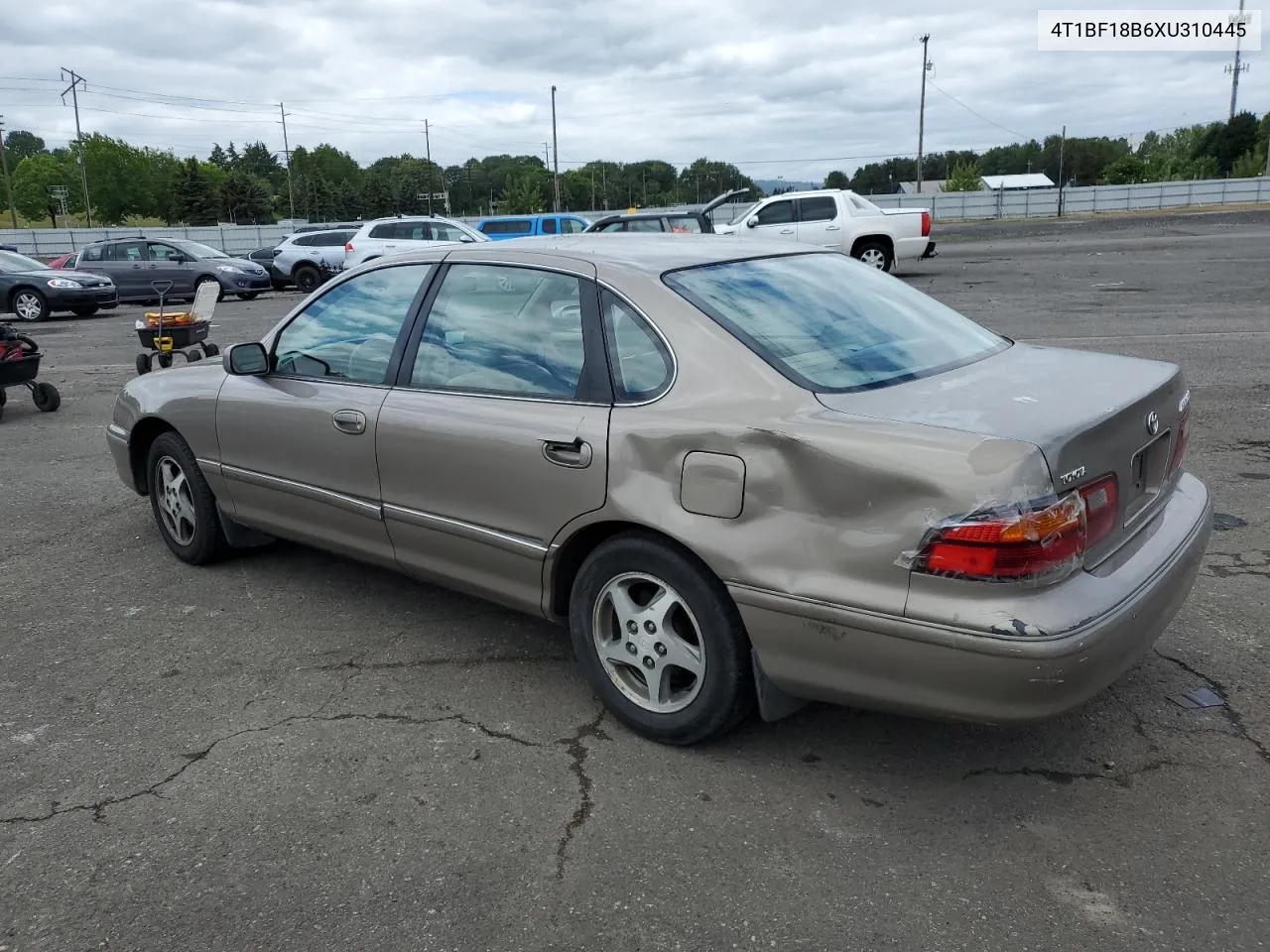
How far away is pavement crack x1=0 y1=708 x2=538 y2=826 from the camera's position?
10.0 feet

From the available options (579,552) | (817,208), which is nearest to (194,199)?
(817,208)

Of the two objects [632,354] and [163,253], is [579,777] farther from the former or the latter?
[163,253]

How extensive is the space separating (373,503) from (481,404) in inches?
26.9

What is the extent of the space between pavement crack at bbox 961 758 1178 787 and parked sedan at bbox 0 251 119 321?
21207 millimetres

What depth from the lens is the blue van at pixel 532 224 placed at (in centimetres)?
2348

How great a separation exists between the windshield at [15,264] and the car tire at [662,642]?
68.2ft

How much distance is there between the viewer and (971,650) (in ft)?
8.50

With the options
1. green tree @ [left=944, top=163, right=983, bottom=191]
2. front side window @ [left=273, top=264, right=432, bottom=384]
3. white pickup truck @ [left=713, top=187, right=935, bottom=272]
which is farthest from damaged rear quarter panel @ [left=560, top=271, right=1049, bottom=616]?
green tree @ [left=944, top=163, right=983, bottom=191]

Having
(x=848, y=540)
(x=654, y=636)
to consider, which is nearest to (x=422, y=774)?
(x=654, y=636)

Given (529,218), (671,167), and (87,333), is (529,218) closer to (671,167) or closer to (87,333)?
(87,333)

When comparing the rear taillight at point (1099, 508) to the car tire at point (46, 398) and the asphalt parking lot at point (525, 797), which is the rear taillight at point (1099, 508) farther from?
the car tire at point (46, 398)

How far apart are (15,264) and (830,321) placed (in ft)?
70.4

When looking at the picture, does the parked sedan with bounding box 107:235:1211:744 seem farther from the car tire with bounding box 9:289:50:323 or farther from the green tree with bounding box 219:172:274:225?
the green tree with bounding box 219:172:274:225

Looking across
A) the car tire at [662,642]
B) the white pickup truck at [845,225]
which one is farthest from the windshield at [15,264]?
the car tire at [662,642]
